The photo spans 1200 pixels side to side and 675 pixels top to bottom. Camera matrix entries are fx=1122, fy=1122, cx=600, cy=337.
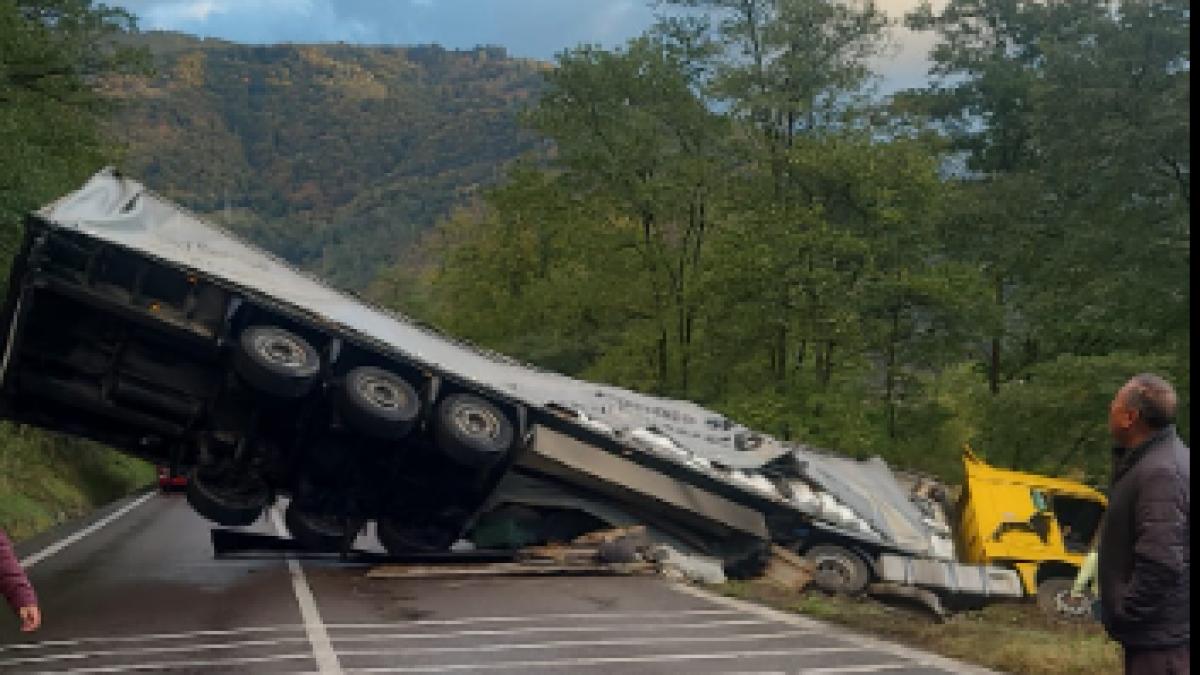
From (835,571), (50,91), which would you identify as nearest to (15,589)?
(835,571)

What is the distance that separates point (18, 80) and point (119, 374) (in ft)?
37.6

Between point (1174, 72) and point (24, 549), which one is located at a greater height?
point (1174, 72)

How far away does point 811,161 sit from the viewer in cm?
2275

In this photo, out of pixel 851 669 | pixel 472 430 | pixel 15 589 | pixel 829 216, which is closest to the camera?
pixel 15 589

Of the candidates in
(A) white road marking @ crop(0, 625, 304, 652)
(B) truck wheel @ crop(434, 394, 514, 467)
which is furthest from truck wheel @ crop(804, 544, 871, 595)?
(A) white road marking @ crop(0, 625, 304, 652)

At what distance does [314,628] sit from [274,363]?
2615mm

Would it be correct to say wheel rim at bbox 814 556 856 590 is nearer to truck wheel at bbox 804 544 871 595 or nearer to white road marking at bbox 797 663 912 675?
truck wheel at bbox 804 544 871 595

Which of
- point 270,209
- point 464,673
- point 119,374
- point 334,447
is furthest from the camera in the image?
point 270,209

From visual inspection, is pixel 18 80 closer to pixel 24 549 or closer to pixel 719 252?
pixel 24 549

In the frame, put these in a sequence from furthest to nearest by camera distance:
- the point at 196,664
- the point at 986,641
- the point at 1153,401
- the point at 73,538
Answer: the point at 73,538, the point at 986,641, the point at 196,664, the point at 1153,401

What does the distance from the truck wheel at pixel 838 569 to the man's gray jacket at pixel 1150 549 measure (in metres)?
8.55

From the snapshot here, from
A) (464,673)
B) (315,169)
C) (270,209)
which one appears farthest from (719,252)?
(315,169)

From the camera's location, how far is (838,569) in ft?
40.0

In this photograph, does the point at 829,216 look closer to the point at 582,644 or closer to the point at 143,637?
the point at 582,644
